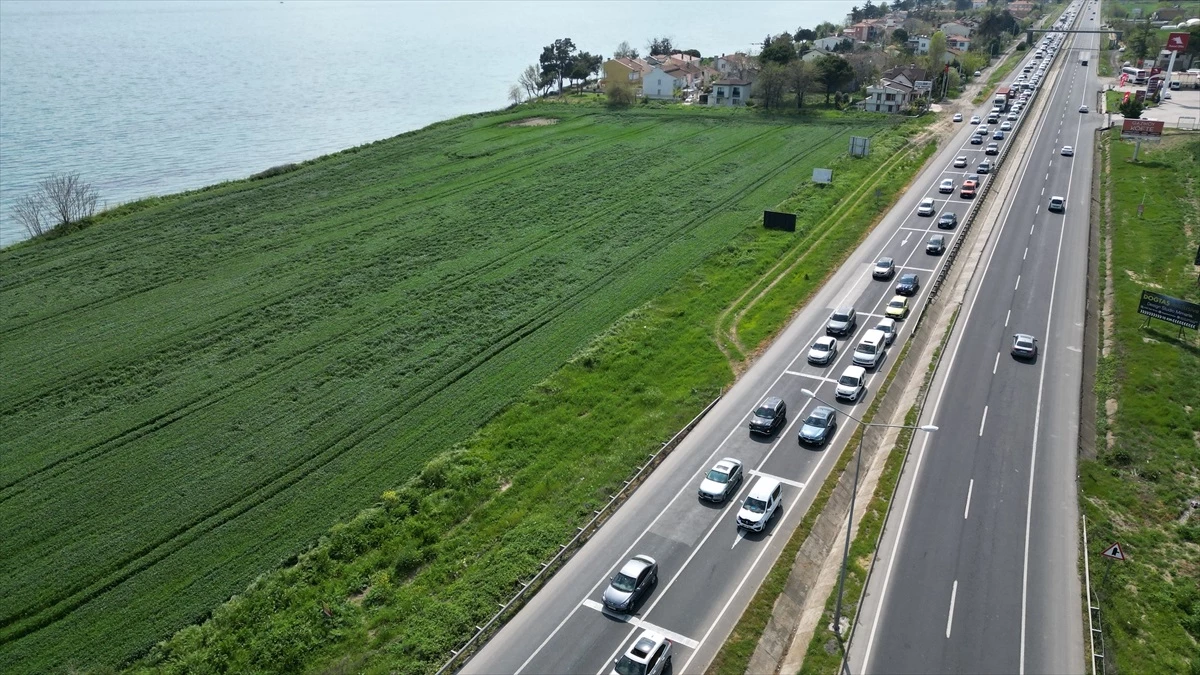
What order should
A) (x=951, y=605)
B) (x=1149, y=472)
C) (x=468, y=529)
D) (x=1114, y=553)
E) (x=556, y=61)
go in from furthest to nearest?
(x=556, y=61) < (x=1149, y=472) < (x=468, y=529) < (x=1114, y=553) < (x=951, y=605)

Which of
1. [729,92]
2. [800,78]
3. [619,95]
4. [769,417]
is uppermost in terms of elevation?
[800,78]

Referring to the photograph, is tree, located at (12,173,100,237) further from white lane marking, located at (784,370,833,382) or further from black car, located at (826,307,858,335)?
black car, located at (826,307,858,335)

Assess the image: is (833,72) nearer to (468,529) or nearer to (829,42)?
(829,42)

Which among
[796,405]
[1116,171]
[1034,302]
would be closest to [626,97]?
[1116,171]

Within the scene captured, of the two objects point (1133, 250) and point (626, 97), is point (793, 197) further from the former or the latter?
point (626, 97)

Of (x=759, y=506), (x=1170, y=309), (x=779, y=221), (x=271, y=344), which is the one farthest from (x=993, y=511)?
(x=271, y=344)

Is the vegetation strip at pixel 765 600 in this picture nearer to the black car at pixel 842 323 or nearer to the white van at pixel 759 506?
the white van at pixel 759 506
